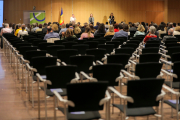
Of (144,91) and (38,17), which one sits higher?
(38,17)

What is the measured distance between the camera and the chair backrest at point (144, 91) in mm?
3250

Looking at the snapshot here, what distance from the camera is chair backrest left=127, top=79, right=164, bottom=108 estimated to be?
3.25 meters

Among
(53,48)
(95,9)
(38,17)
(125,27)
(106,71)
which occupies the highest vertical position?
(95,9)

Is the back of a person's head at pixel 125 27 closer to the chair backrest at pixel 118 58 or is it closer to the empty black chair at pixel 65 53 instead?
the empty black chair at pixel 65 53

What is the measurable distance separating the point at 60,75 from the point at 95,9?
833 inches

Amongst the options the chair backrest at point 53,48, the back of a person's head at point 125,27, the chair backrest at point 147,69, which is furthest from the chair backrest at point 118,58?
the back of a person's head at point 125,27

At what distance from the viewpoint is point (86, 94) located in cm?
314

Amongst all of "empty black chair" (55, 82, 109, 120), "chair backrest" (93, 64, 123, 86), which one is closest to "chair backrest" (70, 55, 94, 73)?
"chair backrest" (93, 64, 123, 86)

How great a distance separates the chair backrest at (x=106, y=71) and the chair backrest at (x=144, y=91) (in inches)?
36.4

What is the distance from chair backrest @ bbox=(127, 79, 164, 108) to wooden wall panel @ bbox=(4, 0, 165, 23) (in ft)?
70.2

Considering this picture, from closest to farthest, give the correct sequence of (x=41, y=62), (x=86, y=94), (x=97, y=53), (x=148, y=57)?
(x=86, y=94)
(x=41, y=62)
(x=148, y=57)
(x=97, y=53)

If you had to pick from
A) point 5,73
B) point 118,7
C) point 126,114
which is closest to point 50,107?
point 126,114

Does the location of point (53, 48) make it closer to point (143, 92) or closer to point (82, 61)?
point (82, 61)

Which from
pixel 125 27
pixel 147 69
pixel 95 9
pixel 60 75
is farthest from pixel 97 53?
pixel 95 9
